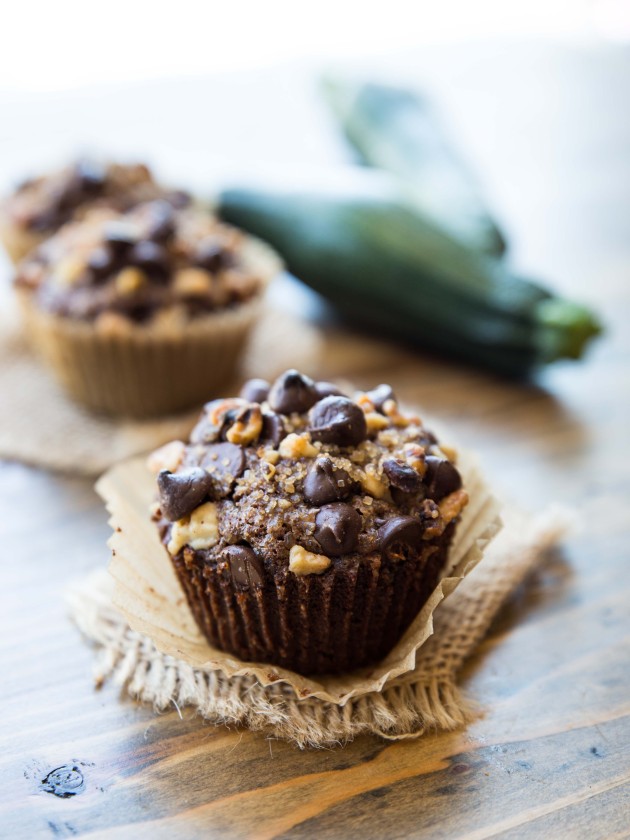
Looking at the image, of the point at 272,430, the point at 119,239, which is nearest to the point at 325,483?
the point at 272,430

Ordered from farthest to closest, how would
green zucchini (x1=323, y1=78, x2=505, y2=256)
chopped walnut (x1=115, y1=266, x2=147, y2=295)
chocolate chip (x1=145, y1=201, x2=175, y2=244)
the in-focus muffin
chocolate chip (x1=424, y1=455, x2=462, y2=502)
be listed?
1. green zucchini (x1=323, y1=78, x2=505, y2=256)
2. the in-focus muffin
3. chocolate chip (x1=145, y1=201, x2=175, y2=244)
4. chopped walnut (x1=115, y1=266, x2=147, y2=295)
5. chocolate chip (x1=424, y1=455, x2=462, y2=502)

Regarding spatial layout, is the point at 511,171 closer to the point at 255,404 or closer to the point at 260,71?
the point at 260,71

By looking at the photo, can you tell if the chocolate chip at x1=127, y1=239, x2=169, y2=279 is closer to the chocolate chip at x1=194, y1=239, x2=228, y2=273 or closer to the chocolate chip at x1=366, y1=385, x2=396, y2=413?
the chocolate chip at x1=194, y1=239, x2=228, y2=273

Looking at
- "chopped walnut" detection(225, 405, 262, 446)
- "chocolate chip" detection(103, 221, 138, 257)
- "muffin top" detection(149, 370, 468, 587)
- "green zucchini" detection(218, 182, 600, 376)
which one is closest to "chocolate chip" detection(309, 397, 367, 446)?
"muffin top" detection(149, 370, 468, 587)

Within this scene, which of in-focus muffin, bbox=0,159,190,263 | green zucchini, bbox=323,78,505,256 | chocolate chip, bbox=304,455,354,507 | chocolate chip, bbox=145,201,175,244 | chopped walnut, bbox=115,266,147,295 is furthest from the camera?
green zucchini, bbox=323,78,505,256

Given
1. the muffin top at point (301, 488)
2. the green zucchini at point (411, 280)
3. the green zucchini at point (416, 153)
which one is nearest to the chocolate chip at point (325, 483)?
the muffin top at point (301, 488)

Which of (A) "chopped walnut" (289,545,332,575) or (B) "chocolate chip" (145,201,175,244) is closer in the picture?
(A) "chopped walnut" (289,545,332,575)
